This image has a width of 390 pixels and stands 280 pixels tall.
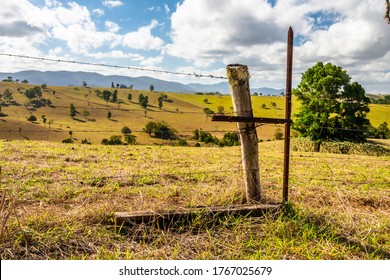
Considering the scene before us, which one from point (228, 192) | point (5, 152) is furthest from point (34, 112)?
point (228, 192)

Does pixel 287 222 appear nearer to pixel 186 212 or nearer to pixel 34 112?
pixel 186 212

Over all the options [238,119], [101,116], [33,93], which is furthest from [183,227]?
[33,93]

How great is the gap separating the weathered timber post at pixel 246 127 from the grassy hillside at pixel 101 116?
2089 inches

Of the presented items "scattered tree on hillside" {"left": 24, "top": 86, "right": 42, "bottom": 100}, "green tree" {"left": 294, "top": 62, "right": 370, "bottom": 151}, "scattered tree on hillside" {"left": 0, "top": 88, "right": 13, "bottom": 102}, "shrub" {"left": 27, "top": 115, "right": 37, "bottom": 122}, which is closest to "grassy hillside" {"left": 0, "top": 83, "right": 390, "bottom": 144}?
"shrub" {"left": 27, "top": 115, "right": 37, "bottom": 122}

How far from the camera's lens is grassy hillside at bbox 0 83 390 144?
81.3m

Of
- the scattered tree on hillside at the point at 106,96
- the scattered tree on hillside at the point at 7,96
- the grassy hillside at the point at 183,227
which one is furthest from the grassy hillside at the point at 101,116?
the grassy hillside at the point at 183,227

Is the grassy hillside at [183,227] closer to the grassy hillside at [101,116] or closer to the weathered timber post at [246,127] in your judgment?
the weathered timber post at [246,127]

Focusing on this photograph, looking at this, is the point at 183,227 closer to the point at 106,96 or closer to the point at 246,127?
the point at 246,127

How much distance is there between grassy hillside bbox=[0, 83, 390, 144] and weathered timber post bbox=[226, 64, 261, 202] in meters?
53.1

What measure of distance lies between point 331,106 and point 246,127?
A: 92.2ft

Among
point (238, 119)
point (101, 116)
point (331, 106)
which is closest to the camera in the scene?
point (238, 119)

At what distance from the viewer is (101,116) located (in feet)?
387

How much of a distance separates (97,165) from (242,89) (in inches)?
284

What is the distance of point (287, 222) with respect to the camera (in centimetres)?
542
